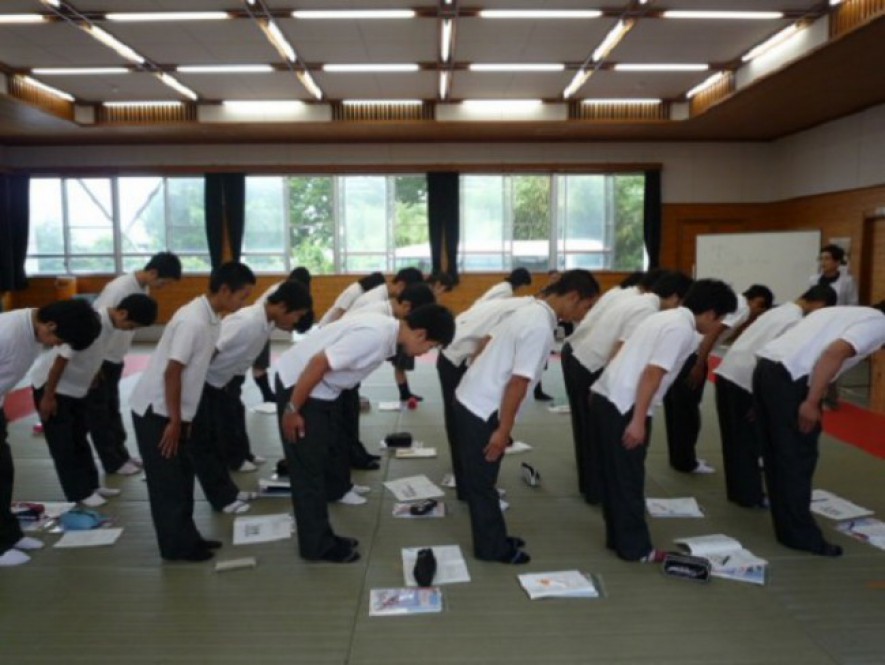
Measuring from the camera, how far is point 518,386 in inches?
110

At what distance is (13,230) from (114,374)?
8.87m

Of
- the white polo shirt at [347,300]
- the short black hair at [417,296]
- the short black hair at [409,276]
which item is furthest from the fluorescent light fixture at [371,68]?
the short black hair at [417,296]

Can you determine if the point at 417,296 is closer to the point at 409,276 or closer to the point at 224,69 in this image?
the point at 409,276

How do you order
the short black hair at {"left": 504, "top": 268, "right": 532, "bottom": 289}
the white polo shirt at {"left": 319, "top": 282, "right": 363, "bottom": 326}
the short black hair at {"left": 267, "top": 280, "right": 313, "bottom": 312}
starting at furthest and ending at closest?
the short black hair at {"left": 504, "top": 268, "right": 532, "bottom": 289} < the white polo shirt at {"left": 319, "top": 282, "right": 363, "bottom": 326} < the short black hair at {"left": 267, "top": 280, "right": 313, "bottom": 312}

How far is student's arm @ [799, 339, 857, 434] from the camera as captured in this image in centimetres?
292

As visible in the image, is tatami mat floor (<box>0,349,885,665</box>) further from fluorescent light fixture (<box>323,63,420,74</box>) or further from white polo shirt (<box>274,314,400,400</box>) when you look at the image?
fluorescent light fixture (<box>323,63,420,74</box>)

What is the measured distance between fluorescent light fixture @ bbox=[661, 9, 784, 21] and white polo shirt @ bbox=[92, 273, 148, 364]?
5.45 m

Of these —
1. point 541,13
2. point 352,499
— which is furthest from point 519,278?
point 352,499

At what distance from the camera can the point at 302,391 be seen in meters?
2.75

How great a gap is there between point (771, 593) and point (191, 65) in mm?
7967

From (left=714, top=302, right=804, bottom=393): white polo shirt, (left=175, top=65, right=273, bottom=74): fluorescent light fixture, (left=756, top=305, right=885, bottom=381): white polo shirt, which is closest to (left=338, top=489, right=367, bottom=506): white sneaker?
(left=714, top=302, right=804, bottom=393): white polo shirt

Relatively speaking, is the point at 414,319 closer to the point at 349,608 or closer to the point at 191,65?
the point at 349,608

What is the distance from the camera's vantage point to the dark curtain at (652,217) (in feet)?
36.6

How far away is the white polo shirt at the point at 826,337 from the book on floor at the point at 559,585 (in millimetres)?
1429
